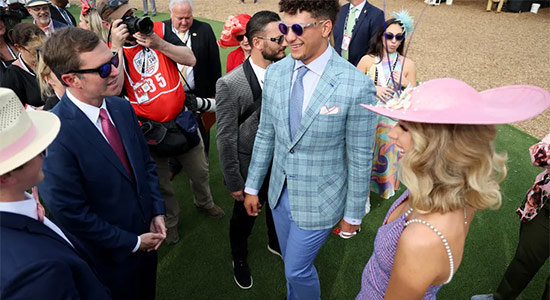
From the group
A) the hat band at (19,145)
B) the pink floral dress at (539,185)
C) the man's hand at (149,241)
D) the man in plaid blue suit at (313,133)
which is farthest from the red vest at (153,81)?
the pink floral dress at (539,185)

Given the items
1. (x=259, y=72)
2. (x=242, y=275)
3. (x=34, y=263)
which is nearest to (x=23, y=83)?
(x=259, y=72)

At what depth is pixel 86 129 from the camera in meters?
1.87

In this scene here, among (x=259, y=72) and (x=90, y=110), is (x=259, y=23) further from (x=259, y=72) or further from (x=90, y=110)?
(x=90, y=110)

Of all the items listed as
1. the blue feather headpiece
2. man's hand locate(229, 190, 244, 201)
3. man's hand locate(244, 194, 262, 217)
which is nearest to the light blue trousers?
man's hand locate(244, 194, 262, 217)

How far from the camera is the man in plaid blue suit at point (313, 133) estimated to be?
6.48 ft

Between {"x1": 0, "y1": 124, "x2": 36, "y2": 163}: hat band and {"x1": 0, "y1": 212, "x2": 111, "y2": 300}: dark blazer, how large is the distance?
0.21 metres

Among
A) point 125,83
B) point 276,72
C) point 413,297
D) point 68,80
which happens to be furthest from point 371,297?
point 125,83

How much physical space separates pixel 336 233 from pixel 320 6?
2.32 metres

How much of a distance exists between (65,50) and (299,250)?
182cm

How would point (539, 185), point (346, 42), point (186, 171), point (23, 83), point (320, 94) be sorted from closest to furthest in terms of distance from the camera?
point (320, 94)
point (539, 185)
point (23, 83)
point (186, 171)
point (346, 42)

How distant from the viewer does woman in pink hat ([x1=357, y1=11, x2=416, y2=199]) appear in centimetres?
352

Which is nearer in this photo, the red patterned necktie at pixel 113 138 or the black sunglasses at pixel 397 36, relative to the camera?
the red patterned necktie at pixel 113 138

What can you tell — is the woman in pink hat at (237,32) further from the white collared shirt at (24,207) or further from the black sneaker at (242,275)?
the white collared shirt at (24,207)

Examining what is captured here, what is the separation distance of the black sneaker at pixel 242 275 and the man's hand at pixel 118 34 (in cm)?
204
